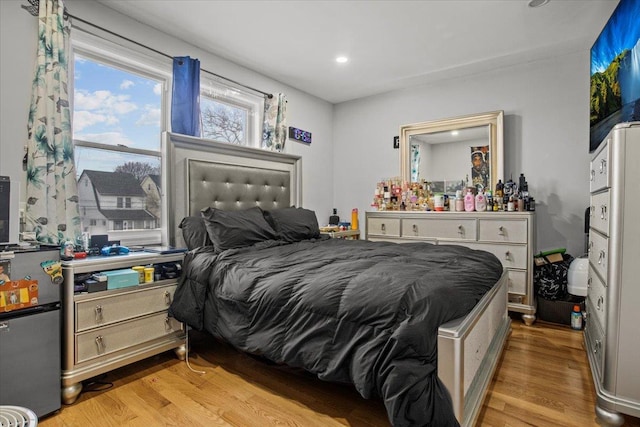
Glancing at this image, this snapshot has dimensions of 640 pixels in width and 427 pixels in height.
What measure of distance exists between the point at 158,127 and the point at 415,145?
2.81 metres

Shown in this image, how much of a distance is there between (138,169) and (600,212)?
316cm

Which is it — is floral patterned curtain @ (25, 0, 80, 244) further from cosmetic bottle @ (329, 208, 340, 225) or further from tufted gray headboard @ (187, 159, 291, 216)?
cosmetic bottle @ (329, 208, 340, 225)

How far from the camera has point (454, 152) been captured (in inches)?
153

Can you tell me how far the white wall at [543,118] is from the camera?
326cm

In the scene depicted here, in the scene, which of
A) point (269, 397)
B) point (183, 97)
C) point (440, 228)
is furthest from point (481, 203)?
point (183, 97)

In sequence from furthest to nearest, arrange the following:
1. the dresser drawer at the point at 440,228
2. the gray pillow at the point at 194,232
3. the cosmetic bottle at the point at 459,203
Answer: the cosmetic bottle at the point at 459,203 < the dresser drawer at the point at 440,228 < the gray pillow at the point at 194,232

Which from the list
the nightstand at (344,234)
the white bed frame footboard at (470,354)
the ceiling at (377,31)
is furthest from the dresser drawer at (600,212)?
the nightstand at (344,234)

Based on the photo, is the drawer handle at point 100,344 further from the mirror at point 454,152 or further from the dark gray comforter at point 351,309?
the mirror at point 454,152

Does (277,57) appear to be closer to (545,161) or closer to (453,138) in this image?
(453,138)

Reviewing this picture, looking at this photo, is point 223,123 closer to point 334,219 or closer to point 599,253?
point 334,219

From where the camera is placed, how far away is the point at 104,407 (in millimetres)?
1756

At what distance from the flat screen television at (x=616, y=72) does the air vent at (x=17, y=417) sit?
315 centimetres

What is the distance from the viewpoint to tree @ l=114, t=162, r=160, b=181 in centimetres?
275

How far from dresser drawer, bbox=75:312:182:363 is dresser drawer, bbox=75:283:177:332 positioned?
4 centimetres
